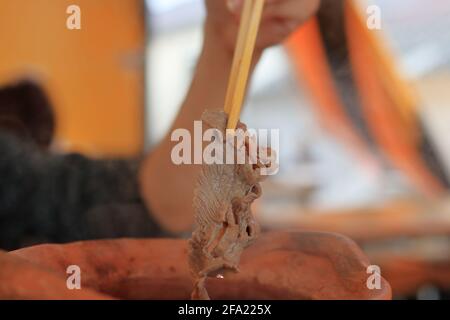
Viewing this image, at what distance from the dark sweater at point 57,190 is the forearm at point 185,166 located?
0.05 metres

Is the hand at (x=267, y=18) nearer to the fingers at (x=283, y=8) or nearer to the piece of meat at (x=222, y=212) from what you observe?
the fingers at (x=283, y=8)

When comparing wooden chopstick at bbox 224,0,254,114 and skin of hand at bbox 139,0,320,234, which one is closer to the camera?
wooden chopstick at bbox 224,0,254,114

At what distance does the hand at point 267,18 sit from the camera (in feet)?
2.05

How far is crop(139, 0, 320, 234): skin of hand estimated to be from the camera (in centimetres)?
63

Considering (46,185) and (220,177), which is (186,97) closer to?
(220,177)

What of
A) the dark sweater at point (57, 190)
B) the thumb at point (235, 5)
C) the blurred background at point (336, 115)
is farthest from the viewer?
the blurred background at point (336, 115)

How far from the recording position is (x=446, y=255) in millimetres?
1890

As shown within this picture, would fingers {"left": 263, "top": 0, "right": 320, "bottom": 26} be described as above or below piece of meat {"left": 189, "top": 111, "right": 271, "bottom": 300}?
above

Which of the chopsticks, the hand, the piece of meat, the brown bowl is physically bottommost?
the brown bowl

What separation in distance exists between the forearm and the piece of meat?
0.07 meters

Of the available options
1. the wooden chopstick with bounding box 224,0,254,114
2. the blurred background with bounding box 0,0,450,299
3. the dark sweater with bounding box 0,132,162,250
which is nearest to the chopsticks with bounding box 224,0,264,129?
the wooden chopstick with bounding box 224,0,254,114

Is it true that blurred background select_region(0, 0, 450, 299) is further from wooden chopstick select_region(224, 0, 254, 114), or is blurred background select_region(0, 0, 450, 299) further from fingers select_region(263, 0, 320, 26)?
wooden chopstick select_region(224, 0, 254, 114)

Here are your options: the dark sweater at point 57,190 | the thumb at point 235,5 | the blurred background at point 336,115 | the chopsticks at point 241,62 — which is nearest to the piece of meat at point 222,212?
the chopsticks at point 241,62

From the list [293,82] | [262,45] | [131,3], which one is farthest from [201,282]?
[293,82]
